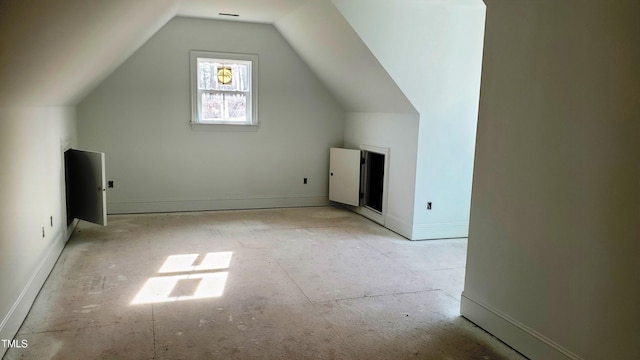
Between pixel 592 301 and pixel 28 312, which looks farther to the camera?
pixel 28 312

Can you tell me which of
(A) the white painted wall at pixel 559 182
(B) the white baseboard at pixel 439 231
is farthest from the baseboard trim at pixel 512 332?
(B) the white baseboard at pixel 439 231

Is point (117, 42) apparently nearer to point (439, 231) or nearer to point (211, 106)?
point (211, 106)

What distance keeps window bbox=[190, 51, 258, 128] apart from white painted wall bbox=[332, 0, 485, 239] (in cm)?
226

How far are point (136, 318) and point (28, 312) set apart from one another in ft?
2.24

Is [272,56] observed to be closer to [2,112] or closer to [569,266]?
[2,112]

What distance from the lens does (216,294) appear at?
11.3 feet

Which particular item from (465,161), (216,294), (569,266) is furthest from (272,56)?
(569,266)

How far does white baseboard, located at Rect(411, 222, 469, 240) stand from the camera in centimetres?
502

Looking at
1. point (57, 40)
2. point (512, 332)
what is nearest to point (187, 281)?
point (57, 40)

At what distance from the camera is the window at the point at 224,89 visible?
6.09 metres

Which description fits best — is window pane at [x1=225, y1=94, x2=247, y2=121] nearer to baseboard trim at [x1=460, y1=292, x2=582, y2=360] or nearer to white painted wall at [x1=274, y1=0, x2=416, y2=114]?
white painted wall at [x1=274, y1=0, x2=416, y2=114]

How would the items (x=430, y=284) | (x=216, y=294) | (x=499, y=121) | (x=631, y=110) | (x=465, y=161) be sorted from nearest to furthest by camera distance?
(x=631, y=110) → (x=499, y=121) → (x=216, y=294) → (x=430, y=284) → (x=465, y=161)

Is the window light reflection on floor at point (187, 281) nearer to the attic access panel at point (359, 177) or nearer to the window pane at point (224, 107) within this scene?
the attic access panel at point (359, 177)

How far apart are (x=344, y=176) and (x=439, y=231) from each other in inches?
66.6
